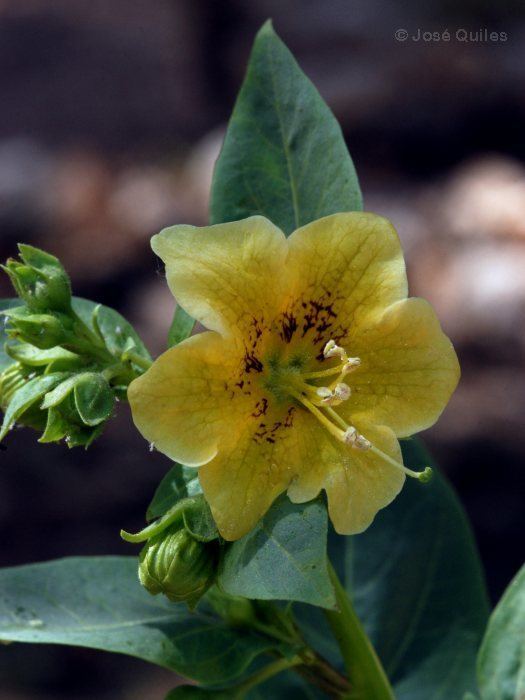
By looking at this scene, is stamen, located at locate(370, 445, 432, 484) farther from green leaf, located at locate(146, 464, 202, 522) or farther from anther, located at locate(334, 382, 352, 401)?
green leaf, located at locate(146, 464, 202, 522)

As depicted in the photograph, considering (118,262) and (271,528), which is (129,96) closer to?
(118,262)

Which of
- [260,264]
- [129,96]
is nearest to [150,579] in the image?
[260,264]

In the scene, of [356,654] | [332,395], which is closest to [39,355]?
[332,395]

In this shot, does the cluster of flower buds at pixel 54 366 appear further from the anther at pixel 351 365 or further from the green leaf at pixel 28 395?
the anther at pixel 351 365

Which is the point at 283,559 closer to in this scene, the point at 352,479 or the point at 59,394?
the point at 352,479

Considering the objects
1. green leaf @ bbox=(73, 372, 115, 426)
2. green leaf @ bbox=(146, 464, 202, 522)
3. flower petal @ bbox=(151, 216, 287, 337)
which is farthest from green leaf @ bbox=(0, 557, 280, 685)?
flower petal @ bbox=(151, 216, 287, 337)

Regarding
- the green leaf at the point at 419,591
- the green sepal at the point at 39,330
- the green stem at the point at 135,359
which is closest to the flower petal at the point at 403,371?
the green stem at the point at 135,359
